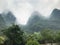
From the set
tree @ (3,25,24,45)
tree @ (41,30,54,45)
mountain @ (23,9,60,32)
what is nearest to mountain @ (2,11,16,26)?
mountain @ (23,9,60,32)

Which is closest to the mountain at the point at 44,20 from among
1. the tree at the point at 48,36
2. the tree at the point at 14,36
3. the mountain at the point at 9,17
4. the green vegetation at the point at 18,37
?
the mountain at the point at 9,17

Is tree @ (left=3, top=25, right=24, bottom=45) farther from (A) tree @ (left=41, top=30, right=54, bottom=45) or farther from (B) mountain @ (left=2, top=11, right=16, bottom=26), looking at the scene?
(B) mountain @ (left=2, top=11, right=16, bottom=26)

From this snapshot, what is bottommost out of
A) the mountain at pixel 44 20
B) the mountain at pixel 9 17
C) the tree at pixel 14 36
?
the tree at pixel 14 36

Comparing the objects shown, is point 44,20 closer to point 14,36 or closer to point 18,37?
point 18,37

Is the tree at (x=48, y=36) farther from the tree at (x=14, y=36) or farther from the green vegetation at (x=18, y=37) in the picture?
the tree at (x=14, y=36)

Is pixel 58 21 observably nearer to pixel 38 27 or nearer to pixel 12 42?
pixel 38 27

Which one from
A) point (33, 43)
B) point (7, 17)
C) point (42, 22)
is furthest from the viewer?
point (7, 17)

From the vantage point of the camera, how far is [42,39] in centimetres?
1030

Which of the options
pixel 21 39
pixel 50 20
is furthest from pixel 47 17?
pixel 21 39

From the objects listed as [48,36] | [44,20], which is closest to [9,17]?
[44,20]

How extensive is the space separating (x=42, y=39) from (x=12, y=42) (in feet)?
7.35

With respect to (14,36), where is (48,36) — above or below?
above

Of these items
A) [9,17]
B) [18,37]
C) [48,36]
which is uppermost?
[9,17]

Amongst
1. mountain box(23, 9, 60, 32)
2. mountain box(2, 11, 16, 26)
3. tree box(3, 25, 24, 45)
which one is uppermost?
mountain box(2, 11, 16, 26)
